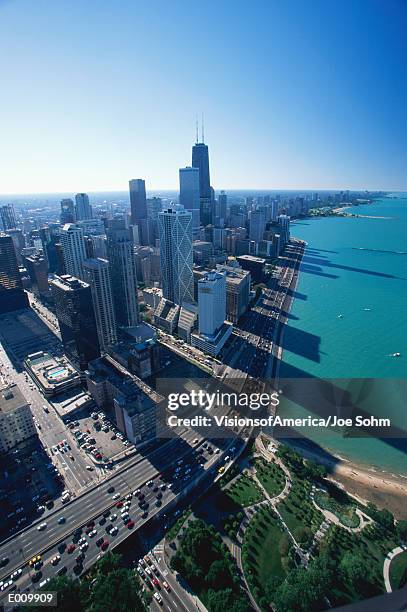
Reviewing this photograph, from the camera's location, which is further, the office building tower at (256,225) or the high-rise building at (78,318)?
the office building tower at (256,225)

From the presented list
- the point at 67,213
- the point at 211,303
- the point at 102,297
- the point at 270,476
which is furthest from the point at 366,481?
the point at 67,213

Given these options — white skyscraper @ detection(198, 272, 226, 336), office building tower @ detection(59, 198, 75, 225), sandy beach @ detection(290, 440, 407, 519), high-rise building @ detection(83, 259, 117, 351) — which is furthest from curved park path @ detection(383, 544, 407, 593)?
office building tower @ detection(59, 198, 75, 225)

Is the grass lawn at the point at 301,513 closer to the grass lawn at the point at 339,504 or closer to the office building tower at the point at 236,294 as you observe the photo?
the grass lawn at the point at 339,504

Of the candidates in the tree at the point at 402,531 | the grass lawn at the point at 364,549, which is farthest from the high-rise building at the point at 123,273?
the tree at the point at 402,531

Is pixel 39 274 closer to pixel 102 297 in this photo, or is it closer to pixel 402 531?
pixel 102 297

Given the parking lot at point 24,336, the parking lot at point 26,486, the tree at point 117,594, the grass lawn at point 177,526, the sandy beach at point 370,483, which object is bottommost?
the sandy beach at point 370,483

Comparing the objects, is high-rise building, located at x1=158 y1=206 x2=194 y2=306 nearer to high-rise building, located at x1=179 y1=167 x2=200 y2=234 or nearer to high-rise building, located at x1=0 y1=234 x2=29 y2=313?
high-rise building, located at x1=0 y1=234 x2=29 y2=313

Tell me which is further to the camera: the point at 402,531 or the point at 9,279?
the point at 9,279

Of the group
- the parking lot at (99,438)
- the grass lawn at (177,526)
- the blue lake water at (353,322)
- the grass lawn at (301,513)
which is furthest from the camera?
the blue lake water at (353,322)
